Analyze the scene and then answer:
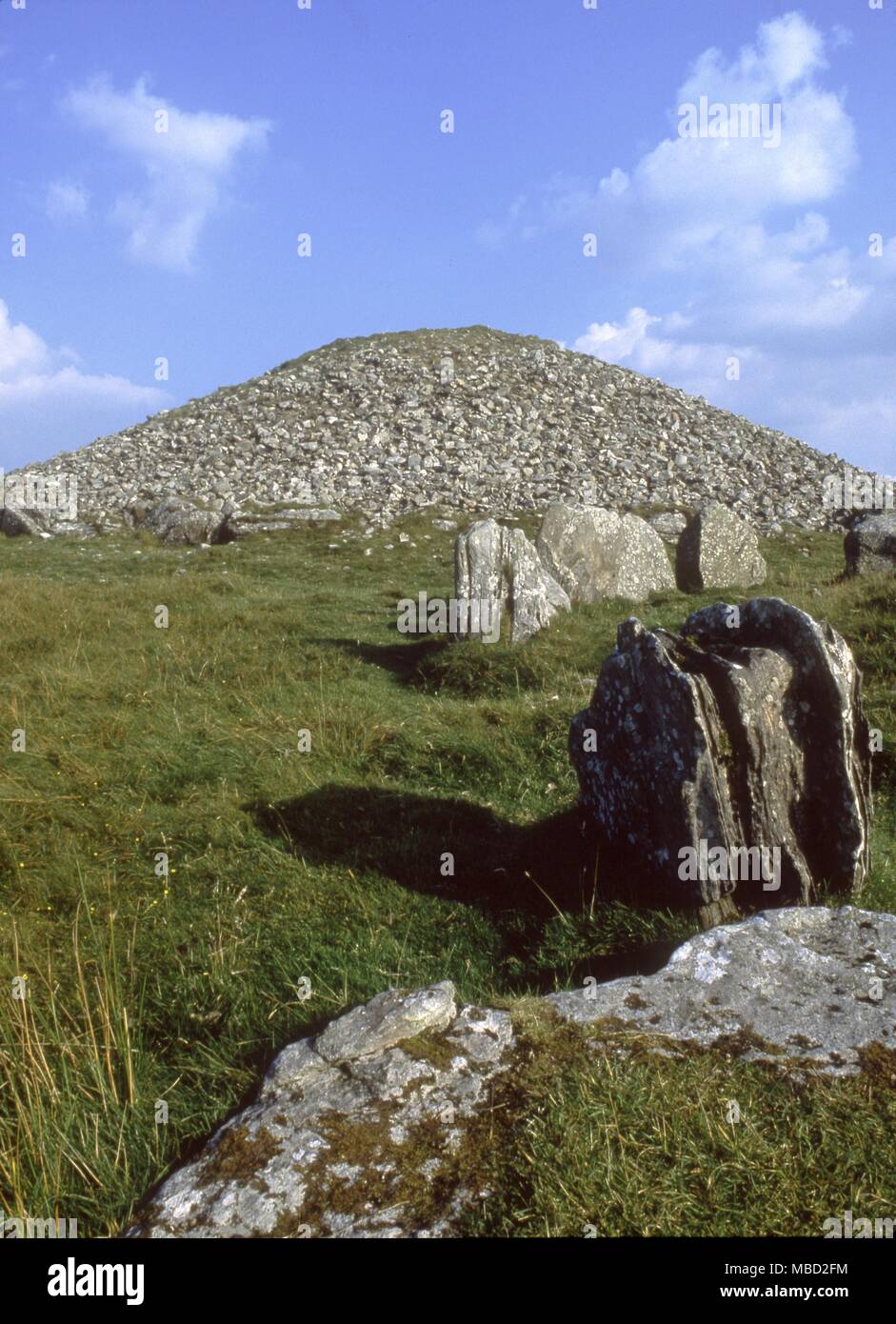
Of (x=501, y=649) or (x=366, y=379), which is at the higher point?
(x=366, y=379)

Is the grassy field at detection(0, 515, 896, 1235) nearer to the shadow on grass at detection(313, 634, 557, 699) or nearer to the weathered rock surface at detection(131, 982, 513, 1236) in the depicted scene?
the shadow on grass at detection(313, 634, 557, 699)

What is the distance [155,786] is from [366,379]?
4385 cm

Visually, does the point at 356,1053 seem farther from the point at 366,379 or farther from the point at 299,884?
the point at 366,379

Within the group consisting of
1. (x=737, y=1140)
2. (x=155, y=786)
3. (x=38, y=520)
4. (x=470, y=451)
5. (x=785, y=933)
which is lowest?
(x=737, y=1140)

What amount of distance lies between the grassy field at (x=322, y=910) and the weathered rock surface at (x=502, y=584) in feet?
4.36

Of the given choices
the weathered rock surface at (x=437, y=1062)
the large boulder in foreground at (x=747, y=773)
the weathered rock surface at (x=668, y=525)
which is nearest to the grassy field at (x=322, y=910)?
the weathered rock surface at (x=437, y=1062)

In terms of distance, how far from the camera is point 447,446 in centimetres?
4184

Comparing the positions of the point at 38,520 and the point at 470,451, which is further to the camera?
the point at 470,451

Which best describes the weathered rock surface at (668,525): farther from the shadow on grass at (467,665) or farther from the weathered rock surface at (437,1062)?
the weathered rock surface at (437,1062)

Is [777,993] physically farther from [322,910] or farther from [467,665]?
[467,665]

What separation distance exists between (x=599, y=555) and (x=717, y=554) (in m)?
3.89

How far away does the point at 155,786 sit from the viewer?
871cm
